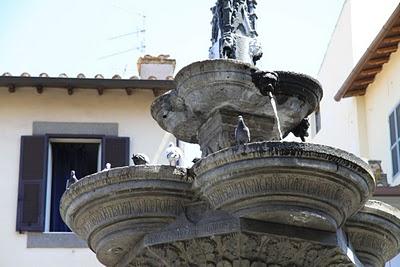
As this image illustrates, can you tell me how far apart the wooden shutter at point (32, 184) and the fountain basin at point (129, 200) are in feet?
32.3

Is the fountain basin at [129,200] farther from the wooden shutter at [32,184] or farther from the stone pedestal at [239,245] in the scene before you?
the wooden shutter at [32,184]

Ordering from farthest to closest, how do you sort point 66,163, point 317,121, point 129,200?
point 317,121 → point 66,163 → point 129,200

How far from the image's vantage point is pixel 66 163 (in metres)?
19.3

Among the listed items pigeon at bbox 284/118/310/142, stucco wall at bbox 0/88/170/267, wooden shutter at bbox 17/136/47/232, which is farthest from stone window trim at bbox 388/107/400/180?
pigeon at bbox 284/118/310/142

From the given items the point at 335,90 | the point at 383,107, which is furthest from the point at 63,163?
the point at 335,90

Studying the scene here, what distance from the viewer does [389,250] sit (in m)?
9.30

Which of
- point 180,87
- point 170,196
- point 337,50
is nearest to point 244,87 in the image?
point 180,87

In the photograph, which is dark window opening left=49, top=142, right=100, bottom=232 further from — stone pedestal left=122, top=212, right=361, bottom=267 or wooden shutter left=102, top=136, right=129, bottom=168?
stone pedestal left=122, top=212, right=361, bottom=267

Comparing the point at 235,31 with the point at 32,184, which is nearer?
the point at 235,31

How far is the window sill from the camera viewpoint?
1839 centimetres

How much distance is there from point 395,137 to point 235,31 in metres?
11.8

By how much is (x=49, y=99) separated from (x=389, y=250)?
11.2 metres

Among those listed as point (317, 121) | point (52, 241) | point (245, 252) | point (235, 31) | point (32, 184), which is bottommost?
point (245, 252)

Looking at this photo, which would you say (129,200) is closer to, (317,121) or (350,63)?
(350,63)
